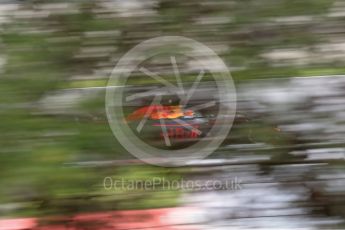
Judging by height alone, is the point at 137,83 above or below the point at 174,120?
above

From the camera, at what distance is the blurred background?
177cm

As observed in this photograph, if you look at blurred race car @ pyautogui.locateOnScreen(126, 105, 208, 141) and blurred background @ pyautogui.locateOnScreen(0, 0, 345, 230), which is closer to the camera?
blurred background @ pyautogui.locateOnScreen(0, 0, 345, 230)

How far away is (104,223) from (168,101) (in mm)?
464

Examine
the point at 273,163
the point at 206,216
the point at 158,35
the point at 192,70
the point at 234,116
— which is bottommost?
the point at 206,216

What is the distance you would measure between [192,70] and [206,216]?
0.52 metres

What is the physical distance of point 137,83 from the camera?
74.1 inches

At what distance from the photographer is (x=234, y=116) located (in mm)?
1937

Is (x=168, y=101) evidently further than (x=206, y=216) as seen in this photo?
No

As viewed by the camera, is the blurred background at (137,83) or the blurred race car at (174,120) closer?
the blurred background at (137,83)

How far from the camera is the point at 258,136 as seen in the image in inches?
76.5

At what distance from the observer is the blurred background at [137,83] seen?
177 cm

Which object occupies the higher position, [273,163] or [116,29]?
[116,29]

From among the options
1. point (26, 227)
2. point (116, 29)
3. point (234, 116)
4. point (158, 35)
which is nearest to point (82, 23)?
point (116, 29)

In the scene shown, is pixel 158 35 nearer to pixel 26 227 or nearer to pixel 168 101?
pixel 168 101
